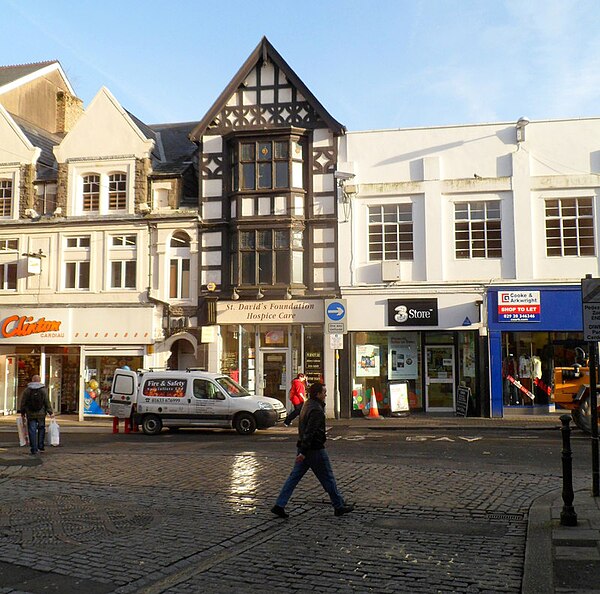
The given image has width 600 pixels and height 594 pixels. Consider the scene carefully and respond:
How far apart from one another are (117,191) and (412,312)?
1246cm

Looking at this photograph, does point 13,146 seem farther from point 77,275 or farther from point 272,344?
point 272,344

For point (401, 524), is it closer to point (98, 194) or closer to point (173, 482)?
point (173, 482)

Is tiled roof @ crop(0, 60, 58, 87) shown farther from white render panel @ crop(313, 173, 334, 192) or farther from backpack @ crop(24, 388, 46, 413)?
backpack @ crop(24, 388, 46, 413)

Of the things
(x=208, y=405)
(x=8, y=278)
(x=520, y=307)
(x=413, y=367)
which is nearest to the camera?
(x=208, y=405)

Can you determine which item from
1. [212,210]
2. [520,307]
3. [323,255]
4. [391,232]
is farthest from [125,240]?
[520,307]

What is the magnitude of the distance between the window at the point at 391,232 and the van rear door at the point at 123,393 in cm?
960

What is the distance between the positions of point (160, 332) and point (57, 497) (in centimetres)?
1616

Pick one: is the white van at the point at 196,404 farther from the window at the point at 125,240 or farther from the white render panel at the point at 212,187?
the white render panel at the point at 212,187

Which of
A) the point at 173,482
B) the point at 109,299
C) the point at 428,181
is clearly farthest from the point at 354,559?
the point at 109,299

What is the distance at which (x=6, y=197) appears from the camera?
28.1 meters

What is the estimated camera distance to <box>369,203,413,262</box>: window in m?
25.0

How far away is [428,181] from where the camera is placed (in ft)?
81.4

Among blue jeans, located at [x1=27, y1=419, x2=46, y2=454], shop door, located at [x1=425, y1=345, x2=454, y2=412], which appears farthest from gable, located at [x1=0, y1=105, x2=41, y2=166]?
shop door, located at [x1=425, y1=345, x2=454, y2=412]

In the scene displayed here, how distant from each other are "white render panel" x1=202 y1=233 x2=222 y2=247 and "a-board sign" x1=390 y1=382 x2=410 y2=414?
8396mm
